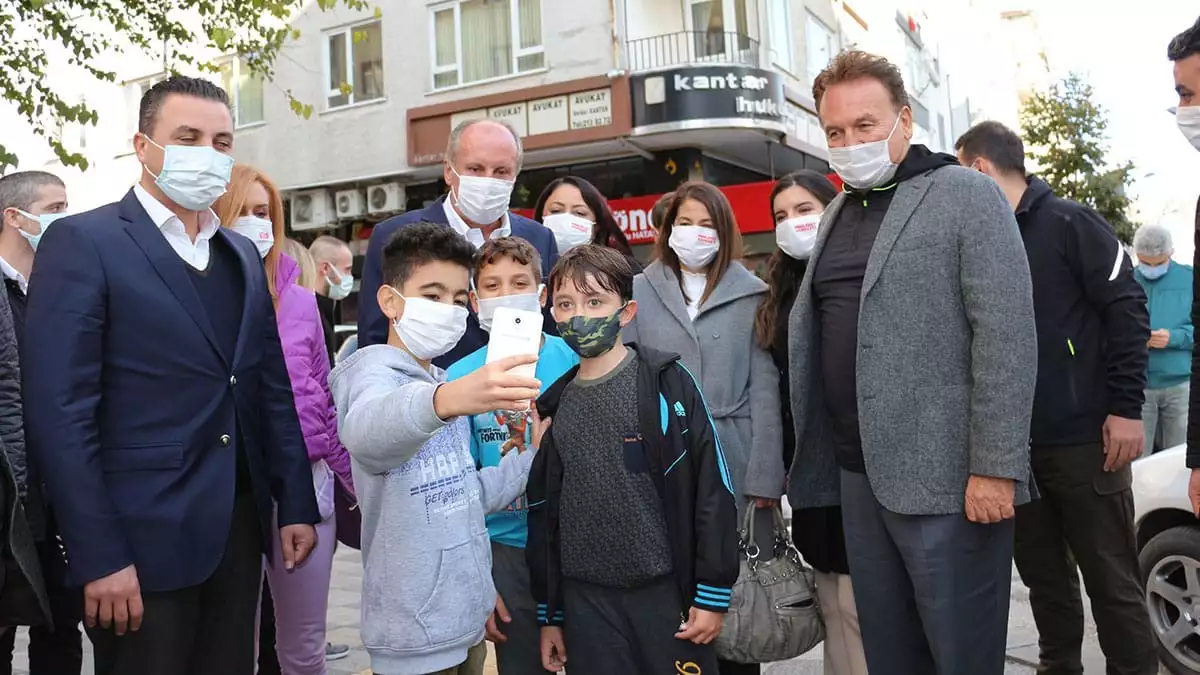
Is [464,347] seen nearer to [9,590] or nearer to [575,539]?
[575,539]

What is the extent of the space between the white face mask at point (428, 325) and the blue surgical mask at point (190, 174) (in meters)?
0.64

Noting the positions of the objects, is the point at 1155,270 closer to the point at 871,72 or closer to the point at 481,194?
the point at 871,72

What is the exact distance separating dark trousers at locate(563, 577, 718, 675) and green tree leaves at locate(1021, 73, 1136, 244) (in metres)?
19.5

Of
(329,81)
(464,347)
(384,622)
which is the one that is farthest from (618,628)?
(329,81)

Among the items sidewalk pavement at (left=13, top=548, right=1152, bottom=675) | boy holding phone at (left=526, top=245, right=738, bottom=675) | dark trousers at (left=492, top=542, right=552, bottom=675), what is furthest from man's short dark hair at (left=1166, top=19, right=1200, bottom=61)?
sidewalk pavement at (left=13, top=548, right=1152, bottom=675)

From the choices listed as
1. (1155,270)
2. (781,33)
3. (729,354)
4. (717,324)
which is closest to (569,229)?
(717,324)

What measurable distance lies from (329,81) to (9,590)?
1739 centimetres

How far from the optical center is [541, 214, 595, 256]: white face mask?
4832mm

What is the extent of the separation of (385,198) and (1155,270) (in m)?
13.3

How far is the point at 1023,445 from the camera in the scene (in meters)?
2.79

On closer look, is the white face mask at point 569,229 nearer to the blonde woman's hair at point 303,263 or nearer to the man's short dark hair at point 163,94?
the blonde woman's hair at point 303,263

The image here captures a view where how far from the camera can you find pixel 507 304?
132 inches

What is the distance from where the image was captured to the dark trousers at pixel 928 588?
2875 millimetres

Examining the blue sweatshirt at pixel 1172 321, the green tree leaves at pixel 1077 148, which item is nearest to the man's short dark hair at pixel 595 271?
the blue sweatshirt at pixel 1172 321
